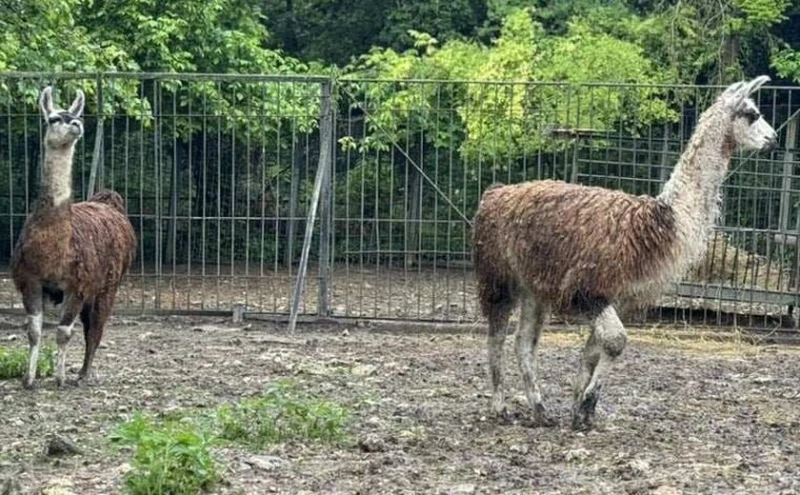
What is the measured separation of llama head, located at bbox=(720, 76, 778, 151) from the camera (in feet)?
25.3

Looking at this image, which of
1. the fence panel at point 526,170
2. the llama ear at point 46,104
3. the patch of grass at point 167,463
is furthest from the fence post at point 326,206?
the patch of grass at point 167,463

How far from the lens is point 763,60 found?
2014 centimetres

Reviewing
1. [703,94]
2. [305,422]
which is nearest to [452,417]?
[305,422]

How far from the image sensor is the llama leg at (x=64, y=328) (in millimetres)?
8680

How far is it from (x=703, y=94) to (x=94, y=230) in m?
10.3

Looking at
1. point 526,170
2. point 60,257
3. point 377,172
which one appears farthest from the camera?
point 526,170

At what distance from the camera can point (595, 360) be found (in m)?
7.46

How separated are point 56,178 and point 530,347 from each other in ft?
11.0

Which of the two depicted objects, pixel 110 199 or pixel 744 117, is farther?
pixel 110 199

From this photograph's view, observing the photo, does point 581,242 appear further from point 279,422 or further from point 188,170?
point 188,170

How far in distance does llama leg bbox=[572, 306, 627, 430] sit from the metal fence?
4.78 metres

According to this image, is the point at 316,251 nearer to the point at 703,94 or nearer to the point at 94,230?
the point at 703,94

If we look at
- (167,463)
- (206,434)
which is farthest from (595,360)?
(167,463)

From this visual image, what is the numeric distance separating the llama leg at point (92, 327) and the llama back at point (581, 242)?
9.58 feet
